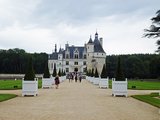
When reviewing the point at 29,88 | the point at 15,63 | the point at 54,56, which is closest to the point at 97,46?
the point at 54,56

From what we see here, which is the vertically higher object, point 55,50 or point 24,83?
point 55,50

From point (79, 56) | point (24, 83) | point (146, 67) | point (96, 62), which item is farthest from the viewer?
point (79, 56)

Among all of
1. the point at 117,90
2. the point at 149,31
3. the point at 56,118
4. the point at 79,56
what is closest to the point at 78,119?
the point at 56,118

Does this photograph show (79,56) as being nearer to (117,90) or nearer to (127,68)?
(127,68)

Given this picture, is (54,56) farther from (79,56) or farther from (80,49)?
(80,49)

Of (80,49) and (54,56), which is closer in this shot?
(80,49)

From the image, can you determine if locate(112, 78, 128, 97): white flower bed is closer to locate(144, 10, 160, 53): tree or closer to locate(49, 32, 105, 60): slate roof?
locate(144, 10, 160, 53): tree

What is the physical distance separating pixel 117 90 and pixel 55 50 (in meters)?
100

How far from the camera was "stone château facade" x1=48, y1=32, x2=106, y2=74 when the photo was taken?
110 metres

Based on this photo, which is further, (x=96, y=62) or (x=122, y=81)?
(x=96, y=62)

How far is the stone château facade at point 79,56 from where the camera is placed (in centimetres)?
11038

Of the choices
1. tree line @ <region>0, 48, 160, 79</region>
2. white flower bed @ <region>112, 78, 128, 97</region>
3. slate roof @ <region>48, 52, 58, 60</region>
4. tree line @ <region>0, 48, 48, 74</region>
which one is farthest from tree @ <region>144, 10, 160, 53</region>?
slate roof @ <region>48, 52, 58, 60</region>

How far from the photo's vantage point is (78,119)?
410 inches

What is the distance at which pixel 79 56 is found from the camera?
381 feet
